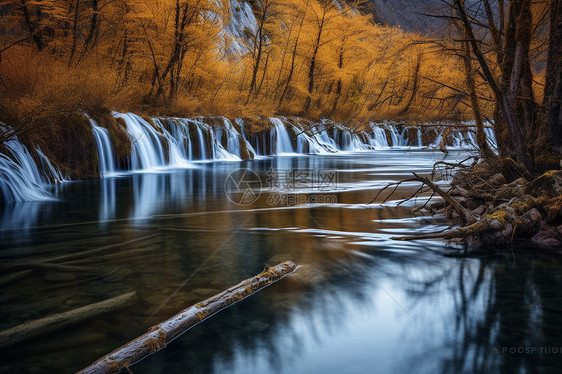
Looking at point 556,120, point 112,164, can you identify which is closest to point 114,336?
point 556,120

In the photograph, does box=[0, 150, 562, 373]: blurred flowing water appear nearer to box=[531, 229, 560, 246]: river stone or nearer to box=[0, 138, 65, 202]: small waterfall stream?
box=[531, 229, 560, 246]: river stone

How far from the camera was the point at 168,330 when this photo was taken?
238cm

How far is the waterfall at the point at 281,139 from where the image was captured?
931 inches

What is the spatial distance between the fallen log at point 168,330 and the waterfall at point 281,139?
2040cm

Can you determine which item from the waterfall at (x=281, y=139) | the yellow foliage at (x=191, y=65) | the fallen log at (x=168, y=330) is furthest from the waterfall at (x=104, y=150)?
the waterfall at (x=281, y=139)

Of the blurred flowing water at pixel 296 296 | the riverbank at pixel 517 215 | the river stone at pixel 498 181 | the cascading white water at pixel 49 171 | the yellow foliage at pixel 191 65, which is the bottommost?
the blurred flowing water at pixel 296 296

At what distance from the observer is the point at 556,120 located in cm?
521

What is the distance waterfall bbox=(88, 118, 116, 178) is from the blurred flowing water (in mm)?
5708

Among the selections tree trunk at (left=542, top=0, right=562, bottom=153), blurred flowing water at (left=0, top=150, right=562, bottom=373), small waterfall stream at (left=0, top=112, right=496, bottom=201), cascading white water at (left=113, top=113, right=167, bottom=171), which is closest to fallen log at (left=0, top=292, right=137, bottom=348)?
blurred flowing water at (left=0, top=150, right=562, bottom=373)

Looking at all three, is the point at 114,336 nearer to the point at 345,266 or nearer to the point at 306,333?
the point at 306,333

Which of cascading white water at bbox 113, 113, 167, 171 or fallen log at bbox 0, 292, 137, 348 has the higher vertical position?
cascading white water at bbox 113, 113, 167, 171

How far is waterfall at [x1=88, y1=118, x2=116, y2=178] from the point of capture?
11852mm

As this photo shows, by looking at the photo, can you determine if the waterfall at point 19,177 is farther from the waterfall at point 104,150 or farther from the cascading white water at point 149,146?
the cascading white water at point 149,146

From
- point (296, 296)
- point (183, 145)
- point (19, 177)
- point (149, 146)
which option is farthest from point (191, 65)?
point (296, 296)
